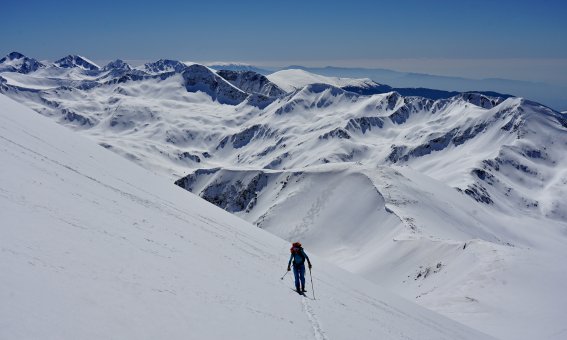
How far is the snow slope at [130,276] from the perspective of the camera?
366 inches

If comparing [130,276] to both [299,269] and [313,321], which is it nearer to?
[313,321]

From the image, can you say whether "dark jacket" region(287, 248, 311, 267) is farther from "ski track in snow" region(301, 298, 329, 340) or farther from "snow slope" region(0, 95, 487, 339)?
"ski track in snow" region(301, 298, 329, 340)

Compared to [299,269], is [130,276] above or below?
below

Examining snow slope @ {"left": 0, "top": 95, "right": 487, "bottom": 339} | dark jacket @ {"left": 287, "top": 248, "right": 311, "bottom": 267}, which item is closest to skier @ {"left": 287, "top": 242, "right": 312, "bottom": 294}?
dark jacket @ {"left": 287, "top": 248, "right": 311, "bottom": 267}

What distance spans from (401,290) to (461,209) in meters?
63.1

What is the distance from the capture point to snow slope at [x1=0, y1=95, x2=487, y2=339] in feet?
30.5

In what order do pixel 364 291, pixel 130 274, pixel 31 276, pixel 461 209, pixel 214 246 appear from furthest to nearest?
pixel 461 209, pixel 364 291, pixel 214 246, pixel 130 274, pixel 31 276

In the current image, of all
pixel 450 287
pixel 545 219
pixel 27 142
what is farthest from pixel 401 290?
pixel 545 219

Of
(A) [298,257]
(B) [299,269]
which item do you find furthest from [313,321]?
(A) [298,257]

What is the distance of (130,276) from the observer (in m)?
12.4

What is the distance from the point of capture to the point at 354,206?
10788 centimetres

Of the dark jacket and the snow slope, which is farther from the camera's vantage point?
the dark jacket

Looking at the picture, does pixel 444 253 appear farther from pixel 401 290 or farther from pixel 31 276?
pixel 31 276

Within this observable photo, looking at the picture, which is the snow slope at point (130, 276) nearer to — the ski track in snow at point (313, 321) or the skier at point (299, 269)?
the ski track in snow at point (313, 321)
